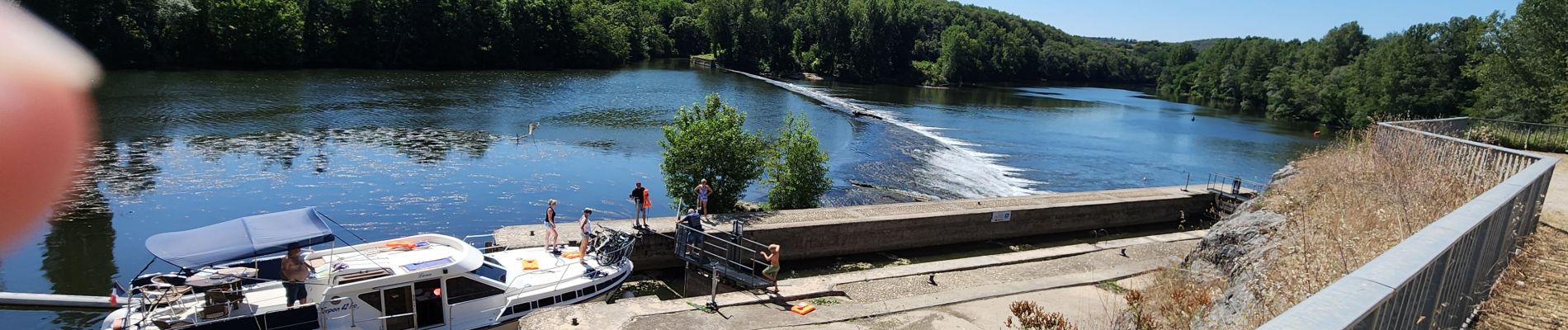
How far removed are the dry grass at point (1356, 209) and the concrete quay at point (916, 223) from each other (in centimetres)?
869

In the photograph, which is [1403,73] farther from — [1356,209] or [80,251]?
[80,251]

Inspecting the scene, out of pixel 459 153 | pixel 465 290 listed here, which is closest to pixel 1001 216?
pixel 465 290

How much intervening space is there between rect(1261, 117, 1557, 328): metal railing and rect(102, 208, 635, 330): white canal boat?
13579mm

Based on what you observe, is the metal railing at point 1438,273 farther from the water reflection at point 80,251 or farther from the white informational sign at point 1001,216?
the water reflection at point 80,251

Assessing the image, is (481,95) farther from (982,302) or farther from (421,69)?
(982,302)

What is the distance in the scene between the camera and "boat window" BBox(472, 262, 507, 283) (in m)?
14.9

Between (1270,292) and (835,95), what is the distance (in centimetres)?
6911

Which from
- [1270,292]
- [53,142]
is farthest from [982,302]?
[53,142]

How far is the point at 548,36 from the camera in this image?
91.8m

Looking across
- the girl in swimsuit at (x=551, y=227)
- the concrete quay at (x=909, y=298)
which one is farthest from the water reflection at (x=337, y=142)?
the concrete quay at (x=909, y=298)

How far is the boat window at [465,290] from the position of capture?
1433 cm

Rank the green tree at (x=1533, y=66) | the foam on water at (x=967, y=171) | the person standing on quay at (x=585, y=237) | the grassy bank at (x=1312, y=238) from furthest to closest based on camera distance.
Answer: the foam on water at (x=967, y=171), the green tree at (x=1533, y=66), the person standing on quay at (x=585, y=237), the grassy bank at (x=1312, y=238)

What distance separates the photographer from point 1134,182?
126ft

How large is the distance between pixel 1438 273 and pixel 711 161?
20792 millimetres
